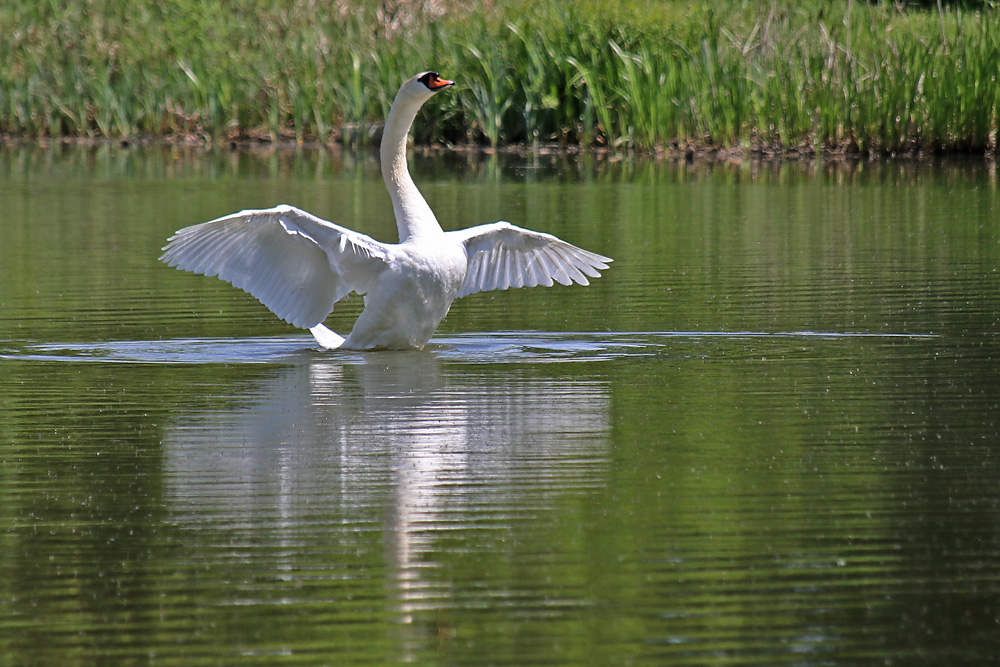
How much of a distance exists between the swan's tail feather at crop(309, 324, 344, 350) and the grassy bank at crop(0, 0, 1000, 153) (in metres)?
12.0

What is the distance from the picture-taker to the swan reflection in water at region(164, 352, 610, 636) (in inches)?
198

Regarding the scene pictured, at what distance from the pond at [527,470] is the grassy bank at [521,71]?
8.38 meters

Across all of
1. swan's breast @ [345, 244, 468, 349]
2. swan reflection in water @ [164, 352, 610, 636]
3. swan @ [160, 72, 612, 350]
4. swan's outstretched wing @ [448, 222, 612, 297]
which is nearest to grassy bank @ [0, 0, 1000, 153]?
swan's outstretched wing @ [448, 222, 612, 297]

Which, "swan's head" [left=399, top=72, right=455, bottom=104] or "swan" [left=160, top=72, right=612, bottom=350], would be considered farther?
"swan's head" [left=399, top=72, right=455, bottom=104]

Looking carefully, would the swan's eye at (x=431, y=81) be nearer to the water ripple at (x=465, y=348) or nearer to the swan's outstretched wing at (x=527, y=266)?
the swan's outstretched wing at (x=527, y=266)

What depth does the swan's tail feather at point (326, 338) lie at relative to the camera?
948 cm

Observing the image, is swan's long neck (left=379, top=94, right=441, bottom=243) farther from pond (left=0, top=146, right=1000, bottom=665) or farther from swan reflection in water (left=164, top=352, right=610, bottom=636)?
swan reflection in water (left=164, top=352, right=610, bottom=636)

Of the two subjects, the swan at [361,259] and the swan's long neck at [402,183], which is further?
the swan's long neck at [402,183]

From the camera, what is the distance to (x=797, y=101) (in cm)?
2112

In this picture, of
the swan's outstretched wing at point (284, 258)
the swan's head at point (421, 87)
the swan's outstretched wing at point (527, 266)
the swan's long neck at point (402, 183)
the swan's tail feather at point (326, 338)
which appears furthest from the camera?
the swan's outstretched wing at point (527, 266)

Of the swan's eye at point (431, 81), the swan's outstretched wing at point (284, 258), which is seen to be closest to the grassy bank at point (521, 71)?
the swan's eye at point (431, 81)

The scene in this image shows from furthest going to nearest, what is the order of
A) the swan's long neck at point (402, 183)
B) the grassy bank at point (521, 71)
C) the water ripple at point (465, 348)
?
the grassy bank at point (521, 71)
the swan's long neck at point (402, 183)
the water ripple at point (465, 348)

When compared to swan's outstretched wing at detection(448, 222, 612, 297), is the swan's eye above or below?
above

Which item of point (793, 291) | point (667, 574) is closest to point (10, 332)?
point (793, 291)
